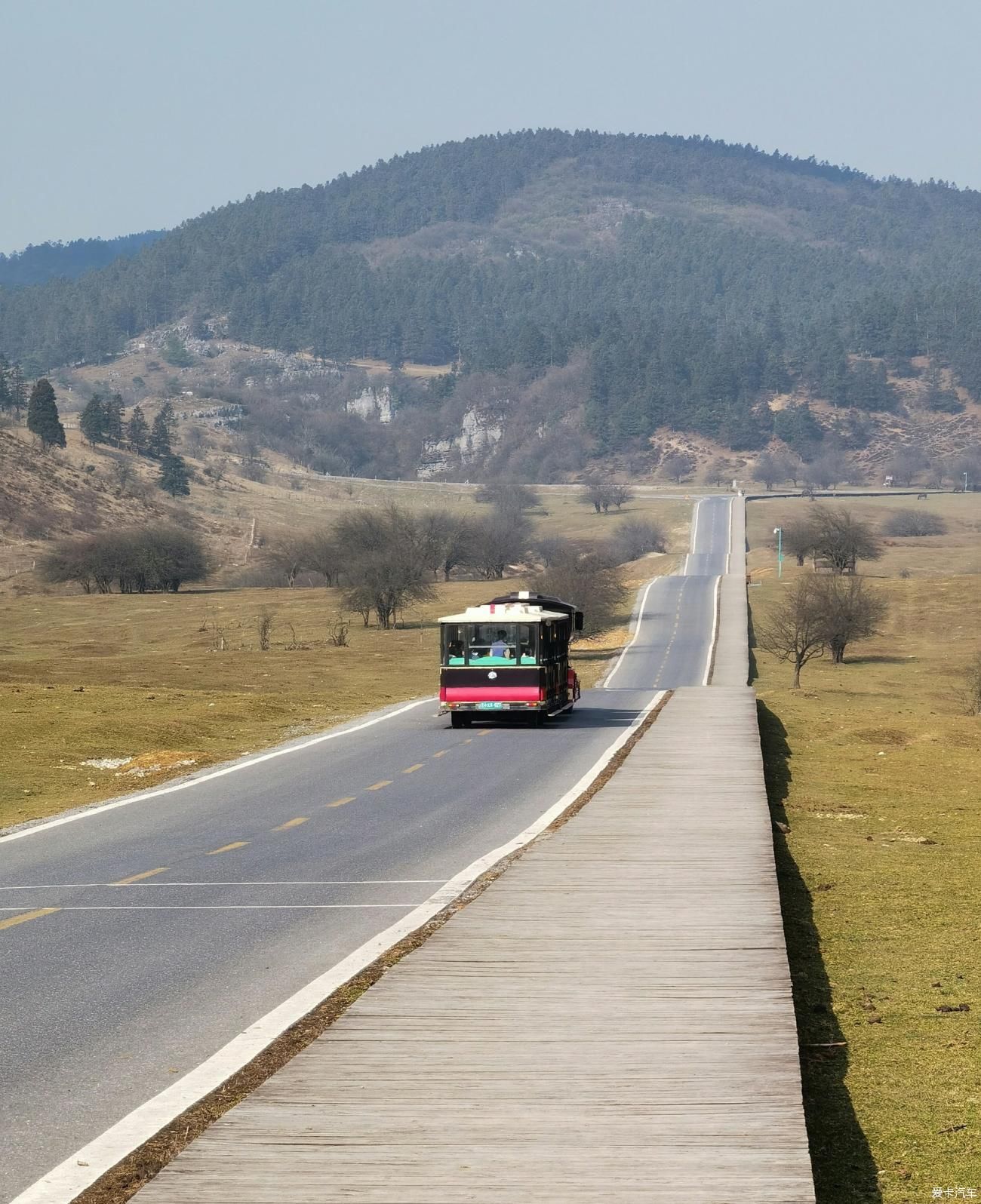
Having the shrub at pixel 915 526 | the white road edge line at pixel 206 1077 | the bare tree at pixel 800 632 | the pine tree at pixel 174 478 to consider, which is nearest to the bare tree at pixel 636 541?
the shrub at pixel 915 526

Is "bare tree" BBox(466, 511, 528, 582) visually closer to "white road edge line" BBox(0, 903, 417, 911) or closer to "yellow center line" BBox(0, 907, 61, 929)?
"white road edge line" BBox(0, 903, 417, 911)

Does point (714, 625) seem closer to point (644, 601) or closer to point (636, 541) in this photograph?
point (644, 601)

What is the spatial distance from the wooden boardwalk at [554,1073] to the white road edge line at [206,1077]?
693mm

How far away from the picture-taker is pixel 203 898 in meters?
15.4

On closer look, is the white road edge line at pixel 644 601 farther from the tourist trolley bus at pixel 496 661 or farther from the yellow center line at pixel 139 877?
the yellow center line at pixel 139 877

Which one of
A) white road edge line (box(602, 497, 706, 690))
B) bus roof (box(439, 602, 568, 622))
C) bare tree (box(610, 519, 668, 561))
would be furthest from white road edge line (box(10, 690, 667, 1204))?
bare tree (box(610, 519, 668, 561))

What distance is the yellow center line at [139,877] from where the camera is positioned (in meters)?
16.4

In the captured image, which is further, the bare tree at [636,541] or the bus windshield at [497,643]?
the bare tree at [636,541]

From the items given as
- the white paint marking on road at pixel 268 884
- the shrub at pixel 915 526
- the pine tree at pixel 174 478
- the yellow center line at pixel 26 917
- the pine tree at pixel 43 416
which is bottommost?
the white paint marking on road at pixel 268 884

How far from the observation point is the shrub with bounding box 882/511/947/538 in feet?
585

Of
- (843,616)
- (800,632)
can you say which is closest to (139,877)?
(800,632)

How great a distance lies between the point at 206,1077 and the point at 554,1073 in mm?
2117

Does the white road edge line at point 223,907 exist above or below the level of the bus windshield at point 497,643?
below

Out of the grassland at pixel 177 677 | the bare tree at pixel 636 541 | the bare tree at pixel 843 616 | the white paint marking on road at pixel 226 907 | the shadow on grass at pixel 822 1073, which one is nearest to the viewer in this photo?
the shadow on grass at pixel 822 1073
